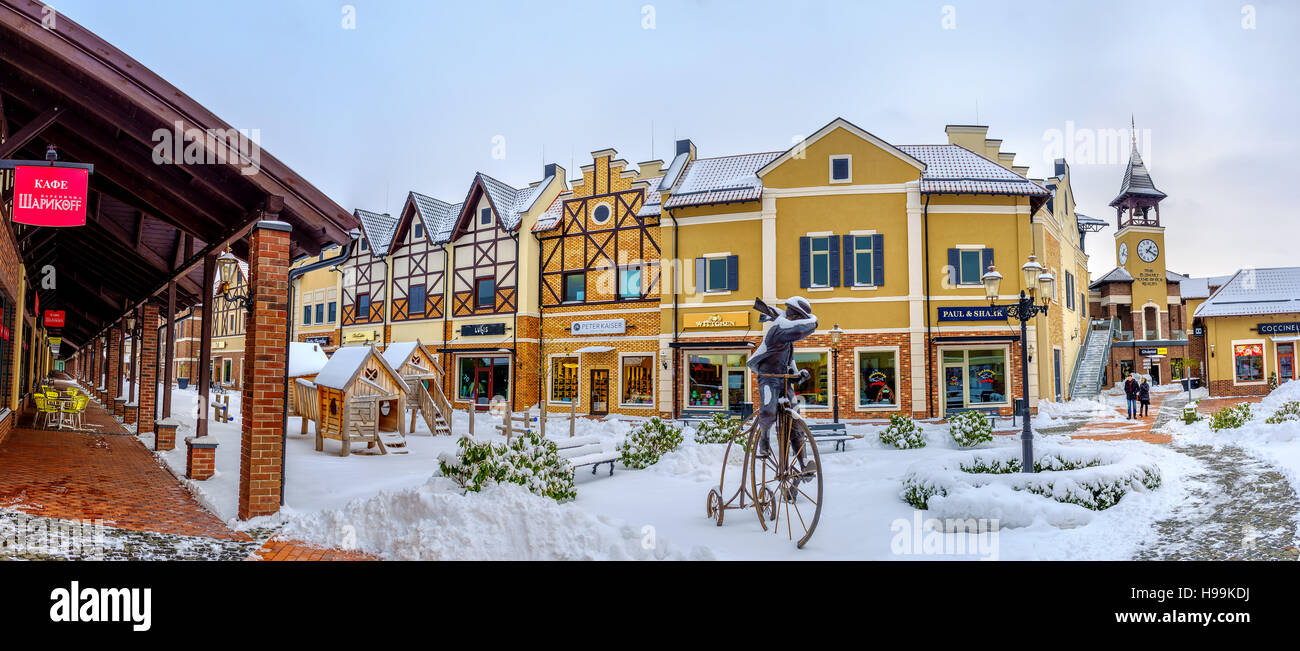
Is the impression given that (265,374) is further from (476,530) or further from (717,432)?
(717,432)

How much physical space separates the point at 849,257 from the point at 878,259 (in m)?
0.88

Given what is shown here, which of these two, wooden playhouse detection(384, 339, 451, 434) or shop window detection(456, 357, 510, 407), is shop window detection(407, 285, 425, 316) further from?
wooden playhouse detection(384, 339, 451, 434)

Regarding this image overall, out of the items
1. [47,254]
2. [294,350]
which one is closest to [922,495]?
[47,254]

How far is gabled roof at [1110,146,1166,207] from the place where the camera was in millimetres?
44438

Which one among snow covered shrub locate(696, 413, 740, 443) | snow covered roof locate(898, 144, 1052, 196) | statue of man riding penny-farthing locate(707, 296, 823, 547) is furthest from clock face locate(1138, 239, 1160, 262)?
statue of man riding penny-farthing locate(707, 296, 823, 547)

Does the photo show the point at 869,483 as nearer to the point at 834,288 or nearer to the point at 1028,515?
the point at 1028,515

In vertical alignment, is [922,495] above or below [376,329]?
below

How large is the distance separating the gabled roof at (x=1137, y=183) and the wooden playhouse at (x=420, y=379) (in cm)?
4827

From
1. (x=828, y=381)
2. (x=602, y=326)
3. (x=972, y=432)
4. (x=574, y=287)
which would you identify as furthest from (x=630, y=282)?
(x=972, y=432)

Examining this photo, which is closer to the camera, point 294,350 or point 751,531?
point 751,531

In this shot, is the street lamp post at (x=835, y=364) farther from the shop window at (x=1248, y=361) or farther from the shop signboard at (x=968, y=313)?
the shop window at (x=1248, y=361)

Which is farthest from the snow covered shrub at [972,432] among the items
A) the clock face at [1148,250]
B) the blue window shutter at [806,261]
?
the clock face at [1148,250]
